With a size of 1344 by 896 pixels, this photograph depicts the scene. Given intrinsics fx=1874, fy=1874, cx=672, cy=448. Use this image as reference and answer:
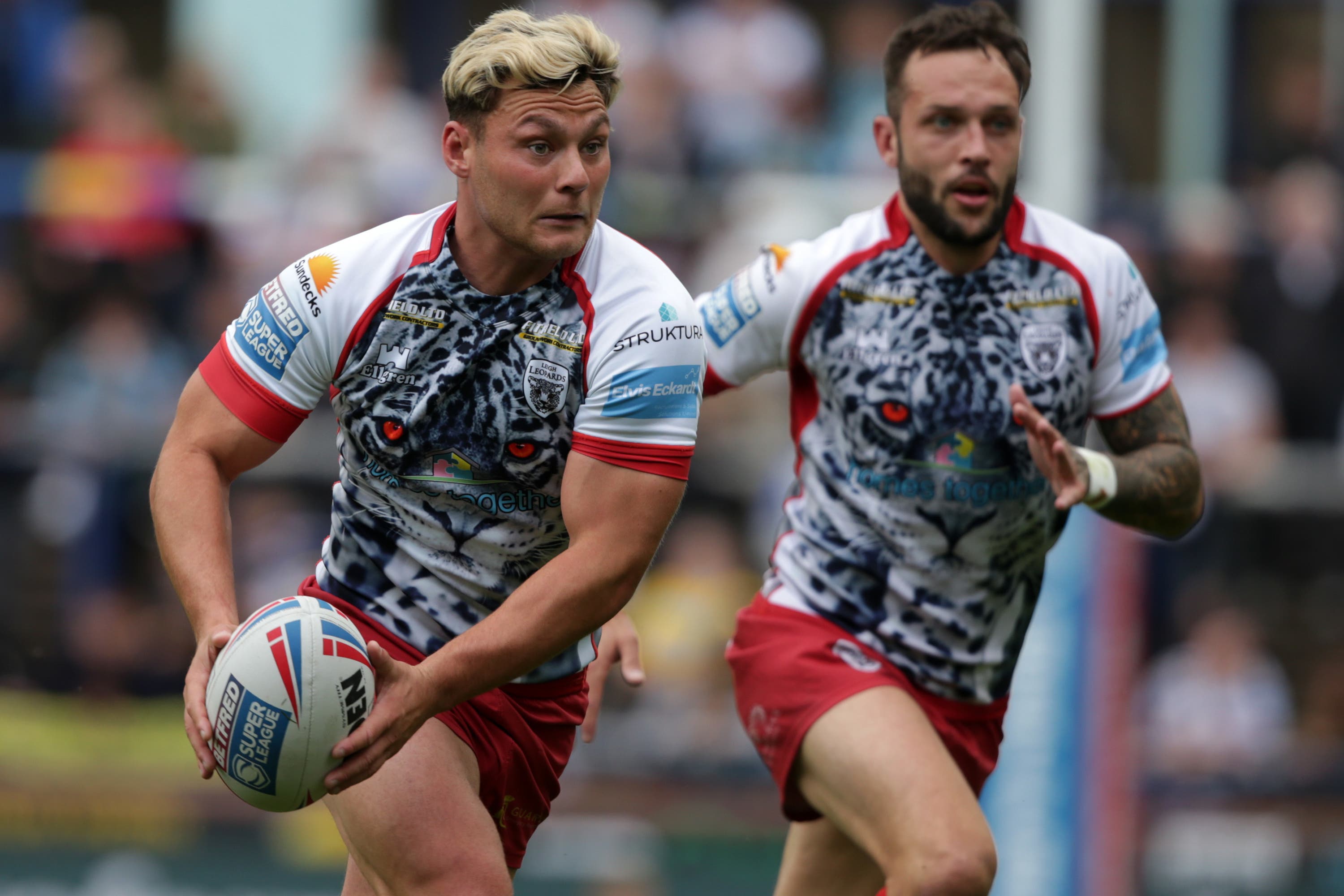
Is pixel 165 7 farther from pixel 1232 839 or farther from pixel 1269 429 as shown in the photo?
pixel 1232 839

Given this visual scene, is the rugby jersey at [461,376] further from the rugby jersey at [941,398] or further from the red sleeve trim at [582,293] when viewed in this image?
the rugby jersey at [941,398]

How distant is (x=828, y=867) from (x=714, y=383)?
60.7 inches

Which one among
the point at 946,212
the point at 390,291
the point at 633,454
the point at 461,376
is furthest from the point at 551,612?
the point at 946,212

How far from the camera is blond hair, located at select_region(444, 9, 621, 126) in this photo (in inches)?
177

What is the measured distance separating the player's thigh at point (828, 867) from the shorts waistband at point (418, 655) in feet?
3.23

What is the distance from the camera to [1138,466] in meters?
5.28

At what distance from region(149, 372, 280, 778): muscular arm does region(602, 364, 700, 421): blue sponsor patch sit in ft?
3.06

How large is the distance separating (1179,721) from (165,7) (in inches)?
398

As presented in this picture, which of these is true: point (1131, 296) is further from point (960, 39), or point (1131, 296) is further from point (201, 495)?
point (201, 495)

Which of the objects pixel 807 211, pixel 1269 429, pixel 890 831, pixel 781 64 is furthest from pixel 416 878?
pixel 781 64

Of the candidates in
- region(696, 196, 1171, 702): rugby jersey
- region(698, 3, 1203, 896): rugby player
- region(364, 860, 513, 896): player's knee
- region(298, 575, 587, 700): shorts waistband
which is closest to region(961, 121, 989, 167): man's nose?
region(698, 3, 1203, 896): rugby player

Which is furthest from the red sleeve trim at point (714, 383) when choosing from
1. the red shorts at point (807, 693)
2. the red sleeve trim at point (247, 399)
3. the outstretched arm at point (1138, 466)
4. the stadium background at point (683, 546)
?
the stadium background at point (683, 546)

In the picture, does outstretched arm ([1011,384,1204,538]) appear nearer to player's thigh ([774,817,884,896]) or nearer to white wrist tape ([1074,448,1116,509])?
white wrist tape ([1074,448,1116,509])

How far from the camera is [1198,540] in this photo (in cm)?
1089
